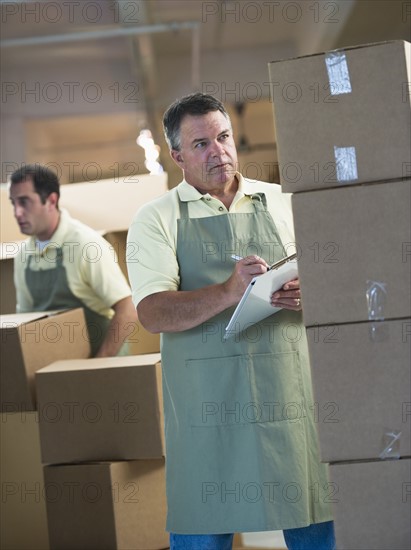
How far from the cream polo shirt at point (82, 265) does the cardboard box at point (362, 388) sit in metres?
1.84

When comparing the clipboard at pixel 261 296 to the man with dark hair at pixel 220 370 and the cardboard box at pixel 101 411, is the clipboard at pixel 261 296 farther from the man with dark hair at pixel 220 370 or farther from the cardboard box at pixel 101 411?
the cardboard box at pixel 101 411

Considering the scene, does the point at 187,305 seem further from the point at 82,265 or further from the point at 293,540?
the point at 82,265

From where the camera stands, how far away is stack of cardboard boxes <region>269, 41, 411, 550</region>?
1.56m

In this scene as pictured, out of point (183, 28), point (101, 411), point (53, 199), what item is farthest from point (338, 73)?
point (183, 28)

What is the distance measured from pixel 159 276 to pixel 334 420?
64 cm

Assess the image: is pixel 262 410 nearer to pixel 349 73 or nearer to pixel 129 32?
pixel 349 73

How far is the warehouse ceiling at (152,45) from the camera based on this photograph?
6676 mm

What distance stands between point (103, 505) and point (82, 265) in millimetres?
945

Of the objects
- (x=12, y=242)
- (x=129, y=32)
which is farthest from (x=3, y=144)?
(x=12, y=242)

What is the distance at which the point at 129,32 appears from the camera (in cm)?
668

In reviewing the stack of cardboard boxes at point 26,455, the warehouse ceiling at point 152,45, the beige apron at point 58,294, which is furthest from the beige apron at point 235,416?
the warehouse ceiling at point 152,45

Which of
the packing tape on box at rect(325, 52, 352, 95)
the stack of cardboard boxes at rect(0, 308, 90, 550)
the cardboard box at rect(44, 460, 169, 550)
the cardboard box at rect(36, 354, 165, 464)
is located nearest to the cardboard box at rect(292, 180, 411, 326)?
the packing tape on box at rect(325, 52, 352, 95)

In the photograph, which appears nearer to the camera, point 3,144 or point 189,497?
point 189,497

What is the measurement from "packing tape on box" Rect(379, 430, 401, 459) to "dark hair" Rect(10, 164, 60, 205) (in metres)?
2.33
